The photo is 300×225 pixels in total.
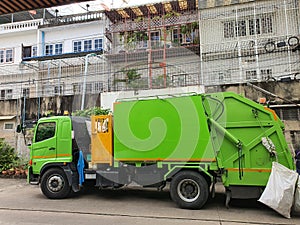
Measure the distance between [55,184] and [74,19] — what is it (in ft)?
51.8

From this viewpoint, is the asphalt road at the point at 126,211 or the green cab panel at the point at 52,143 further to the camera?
the green cab panel at the point at 52,143

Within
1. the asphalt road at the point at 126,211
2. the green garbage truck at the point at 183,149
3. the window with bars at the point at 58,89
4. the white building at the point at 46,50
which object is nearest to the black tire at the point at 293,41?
the green garbage truck at the point at 183,149

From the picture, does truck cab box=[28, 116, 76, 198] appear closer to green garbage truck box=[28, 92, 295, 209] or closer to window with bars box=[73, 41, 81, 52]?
green garbage truck box=[28, 92, 295, 209]

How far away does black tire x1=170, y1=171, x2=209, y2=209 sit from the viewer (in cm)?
646

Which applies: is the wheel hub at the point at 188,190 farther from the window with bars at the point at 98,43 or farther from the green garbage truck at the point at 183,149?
the window with bars at the point at 98,43

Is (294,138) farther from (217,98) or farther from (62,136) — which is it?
(62,136)

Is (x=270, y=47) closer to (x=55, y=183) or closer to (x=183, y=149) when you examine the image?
(x=183, y=149)

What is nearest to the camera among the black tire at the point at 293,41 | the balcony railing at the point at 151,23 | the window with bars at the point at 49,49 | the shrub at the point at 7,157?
the shrub at the point at 7,157

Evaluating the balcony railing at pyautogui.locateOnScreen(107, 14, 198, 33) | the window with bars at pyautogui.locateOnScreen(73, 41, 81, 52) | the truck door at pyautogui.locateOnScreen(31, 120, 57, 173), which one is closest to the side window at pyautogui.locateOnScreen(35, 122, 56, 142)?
the truck door at pyautogui.locateOnScreen(31, 120, 57, 173)

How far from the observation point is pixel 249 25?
16.2 meters

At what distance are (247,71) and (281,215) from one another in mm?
10540

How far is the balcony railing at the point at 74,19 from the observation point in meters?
19.4

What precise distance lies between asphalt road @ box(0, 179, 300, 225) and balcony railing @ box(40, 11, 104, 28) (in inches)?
576

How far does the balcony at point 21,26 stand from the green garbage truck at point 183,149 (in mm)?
16202
